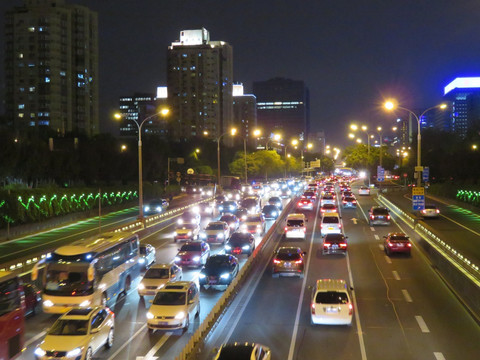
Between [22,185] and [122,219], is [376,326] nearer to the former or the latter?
[122,219]

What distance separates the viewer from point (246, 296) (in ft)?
72.2

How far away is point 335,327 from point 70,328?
27.1 feet

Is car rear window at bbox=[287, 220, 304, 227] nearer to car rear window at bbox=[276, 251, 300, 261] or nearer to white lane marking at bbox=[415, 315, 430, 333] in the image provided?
car rear window at bbox=[276, 251, 300, 261]

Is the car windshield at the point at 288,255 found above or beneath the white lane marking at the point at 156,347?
above

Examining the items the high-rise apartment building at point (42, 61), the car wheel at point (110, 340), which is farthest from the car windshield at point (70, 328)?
the high-rise apartment building at point (42, 61)

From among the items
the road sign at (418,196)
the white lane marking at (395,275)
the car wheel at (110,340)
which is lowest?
the white lane marking at (395,275)

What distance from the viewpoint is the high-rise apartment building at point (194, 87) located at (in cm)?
17562

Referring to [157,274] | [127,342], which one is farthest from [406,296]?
[127,342]

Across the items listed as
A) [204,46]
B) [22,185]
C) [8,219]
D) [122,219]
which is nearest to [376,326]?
[8,219]

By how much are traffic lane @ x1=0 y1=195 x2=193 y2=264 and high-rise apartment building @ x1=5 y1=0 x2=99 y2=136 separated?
74119 millimetres

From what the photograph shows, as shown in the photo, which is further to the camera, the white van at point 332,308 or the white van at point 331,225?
the white van at point 331,225

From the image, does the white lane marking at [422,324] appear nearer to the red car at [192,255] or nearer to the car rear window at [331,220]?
the red car at [192,255]

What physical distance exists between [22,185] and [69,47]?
75.0 meters

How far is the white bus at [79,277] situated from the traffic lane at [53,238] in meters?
10.0
